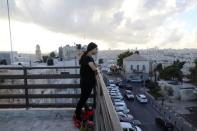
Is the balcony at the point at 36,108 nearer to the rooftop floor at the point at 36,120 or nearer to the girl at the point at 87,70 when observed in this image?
the rooftop floor at the point at 36,120

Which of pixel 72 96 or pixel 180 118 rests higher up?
pixel 72 96

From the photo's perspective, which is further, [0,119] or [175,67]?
[175,67]

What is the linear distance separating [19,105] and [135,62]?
5240 cm

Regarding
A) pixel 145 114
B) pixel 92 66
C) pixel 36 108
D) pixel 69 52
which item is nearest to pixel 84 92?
pixel 92 66

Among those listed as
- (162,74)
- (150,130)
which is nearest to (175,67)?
(162,74)

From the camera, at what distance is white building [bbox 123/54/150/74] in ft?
186

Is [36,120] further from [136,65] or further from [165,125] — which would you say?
[136,65]

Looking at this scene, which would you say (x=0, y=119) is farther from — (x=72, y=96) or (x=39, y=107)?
(x=72, y=96)

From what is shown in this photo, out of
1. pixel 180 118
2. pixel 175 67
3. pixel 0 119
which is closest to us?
pixel 0 119

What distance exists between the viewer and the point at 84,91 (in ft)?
14.5

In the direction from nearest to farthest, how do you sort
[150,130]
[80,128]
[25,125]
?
[80,128]
[25,125]
[150,130]

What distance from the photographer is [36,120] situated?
519cm

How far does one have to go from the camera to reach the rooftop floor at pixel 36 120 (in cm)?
470

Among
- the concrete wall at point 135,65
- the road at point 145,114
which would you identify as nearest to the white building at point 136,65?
the concrete wall at point 135,65
